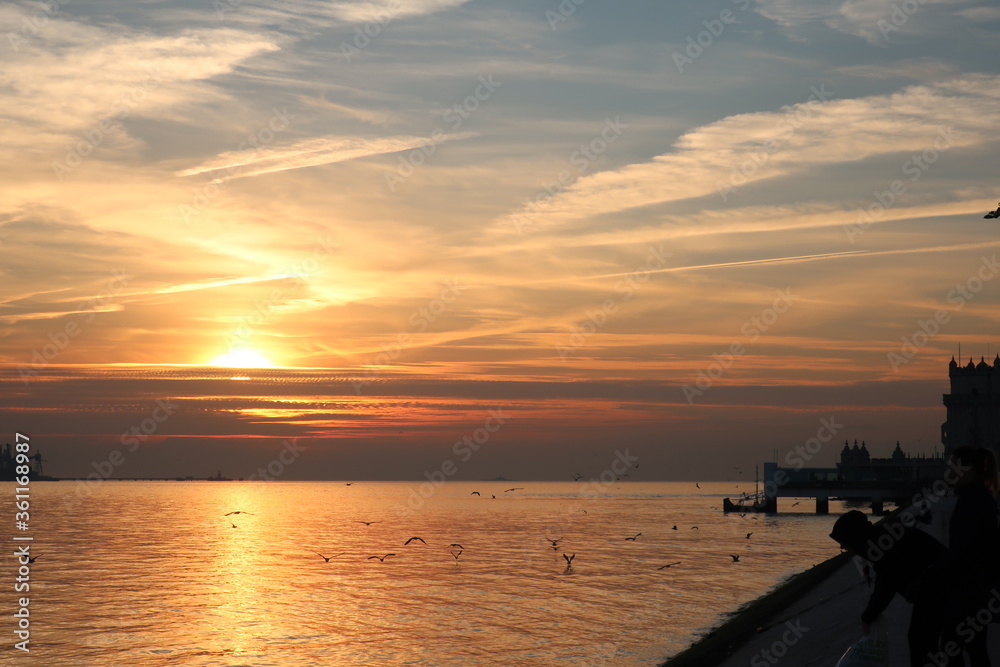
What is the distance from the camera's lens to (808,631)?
23344 mm

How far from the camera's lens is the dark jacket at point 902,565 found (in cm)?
897

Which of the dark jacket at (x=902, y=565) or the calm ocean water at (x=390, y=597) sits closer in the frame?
the dark jacket at (x=902, y=565)

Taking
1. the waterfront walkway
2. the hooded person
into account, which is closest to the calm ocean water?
the waterfront walkway

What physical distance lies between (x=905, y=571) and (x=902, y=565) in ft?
0.21

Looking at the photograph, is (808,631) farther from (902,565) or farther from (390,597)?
(390,597)

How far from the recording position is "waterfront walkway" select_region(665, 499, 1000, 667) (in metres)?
17.9

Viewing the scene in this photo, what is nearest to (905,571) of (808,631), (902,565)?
(902,565)

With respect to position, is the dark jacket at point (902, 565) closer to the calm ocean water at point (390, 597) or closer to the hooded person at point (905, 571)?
the hooded person at point (905, 571)

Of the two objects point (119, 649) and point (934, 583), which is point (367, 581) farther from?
point (934, 583)

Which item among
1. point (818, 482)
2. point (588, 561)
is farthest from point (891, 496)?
point (588, 561)

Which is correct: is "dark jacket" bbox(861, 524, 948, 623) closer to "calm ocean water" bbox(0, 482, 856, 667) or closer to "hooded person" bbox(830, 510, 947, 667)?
"hooded person" bbox(830, 510, 947, 667)

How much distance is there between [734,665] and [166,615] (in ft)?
114

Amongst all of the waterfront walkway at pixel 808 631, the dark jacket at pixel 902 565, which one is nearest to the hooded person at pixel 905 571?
the dark jacket at pixel 902 565

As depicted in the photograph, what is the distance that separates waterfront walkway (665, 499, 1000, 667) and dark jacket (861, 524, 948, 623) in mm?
3959
